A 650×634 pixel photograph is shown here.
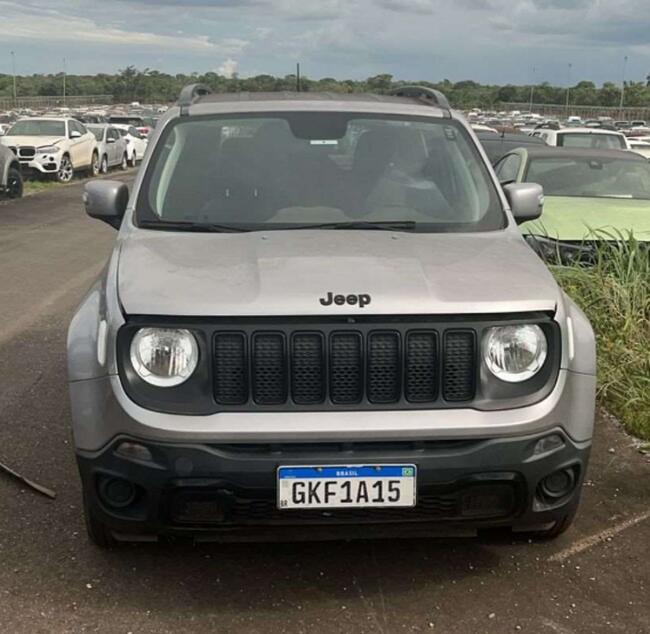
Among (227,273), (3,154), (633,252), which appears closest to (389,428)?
(227,273)

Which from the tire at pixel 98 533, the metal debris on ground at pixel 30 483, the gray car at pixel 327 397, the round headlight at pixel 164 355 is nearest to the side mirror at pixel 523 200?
the gray car at pixel 327 397

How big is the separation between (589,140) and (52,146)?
45.0 ft

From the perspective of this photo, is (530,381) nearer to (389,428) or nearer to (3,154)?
(389,428)

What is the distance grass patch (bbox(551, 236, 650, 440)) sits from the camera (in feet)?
18.3

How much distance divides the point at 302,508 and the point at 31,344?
4.61 meters

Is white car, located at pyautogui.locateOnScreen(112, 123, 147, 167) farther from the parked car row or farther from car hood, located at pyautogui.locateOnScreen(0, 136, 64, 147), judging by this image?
car hood, located at pyautogui.locateOnScreen(0, 136, 64, 147)

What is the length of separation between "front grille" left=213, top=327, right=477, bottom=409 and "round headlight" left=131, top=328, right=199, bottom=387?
0.10 metres

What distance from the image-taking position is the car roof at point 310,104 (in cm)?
466

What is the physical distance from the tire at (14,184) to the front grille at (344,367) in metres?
16.5

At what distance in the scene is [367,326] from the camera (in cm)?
315

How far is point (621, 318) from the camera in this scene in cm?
627

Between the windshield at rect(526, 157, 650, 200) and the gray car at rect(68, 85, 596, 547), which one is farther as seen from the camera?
the windshield at rect(526, 157, 650, 200)

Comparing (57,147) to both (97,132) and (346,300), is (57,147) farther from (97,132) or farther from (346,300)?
(346,300)

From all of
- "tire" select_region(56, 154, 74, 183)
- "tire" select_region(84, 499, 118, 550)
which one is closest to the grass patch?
"tire" select_region(84, 499, 118, 550)
